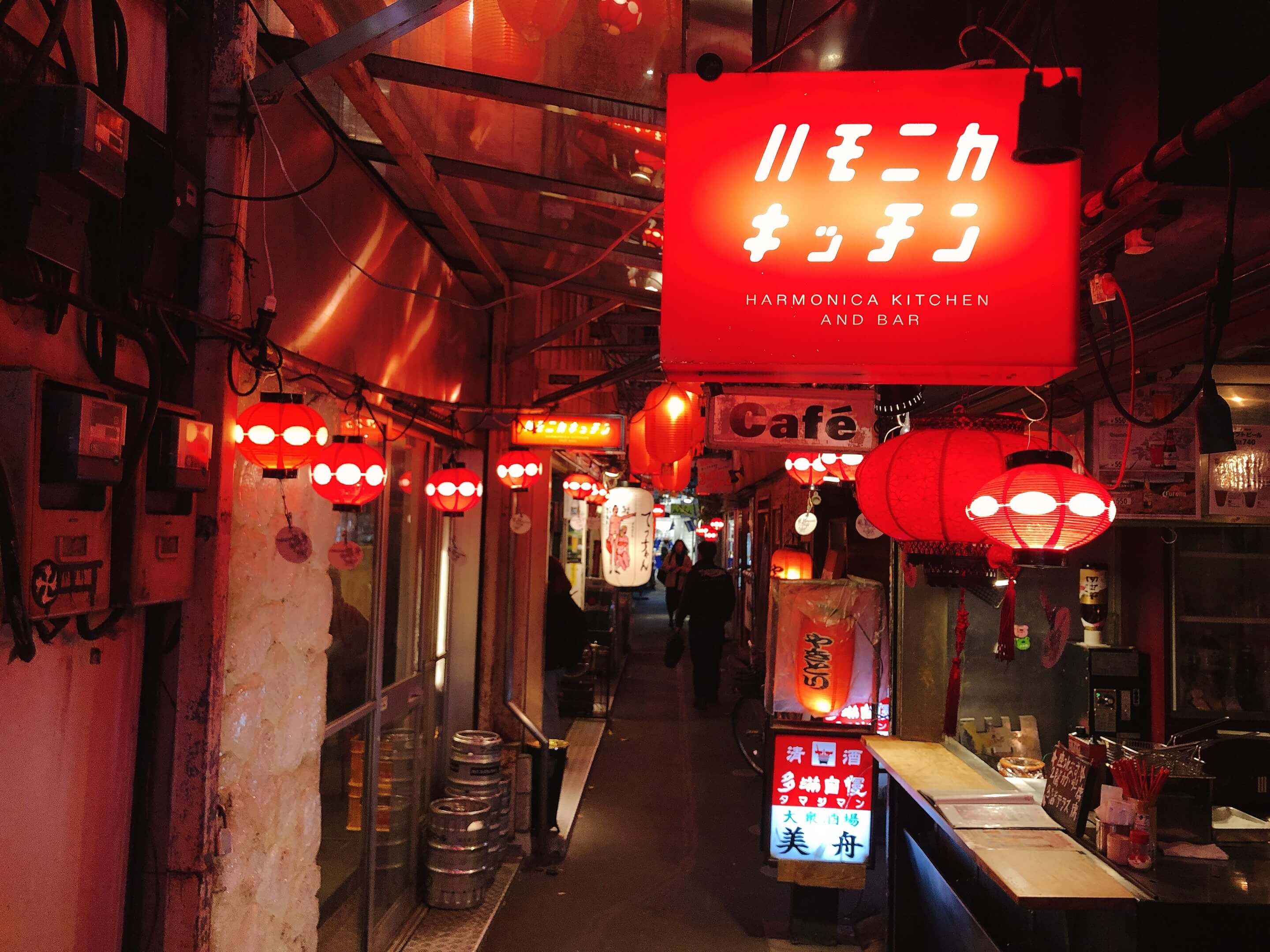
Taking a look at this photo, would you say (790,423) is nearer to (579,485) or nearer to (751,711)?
(579,485)

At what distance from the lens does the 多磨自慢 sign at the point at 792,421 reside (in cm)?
566

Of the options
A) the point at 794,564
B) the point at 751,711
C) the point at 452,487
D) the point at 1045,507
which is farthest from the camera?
the point at 751,711

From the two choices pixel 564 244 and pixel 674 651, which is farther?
pixel 674 651

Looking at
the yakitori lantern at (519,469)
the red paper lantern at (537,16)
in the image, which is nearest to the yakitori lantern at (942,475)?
the red paper lantern at (537,16)

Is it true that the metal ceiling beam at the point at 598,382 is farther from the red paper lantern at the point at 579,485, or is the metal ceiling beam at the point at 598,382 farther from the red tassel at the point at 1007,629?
the red paper lantern at the point at 579,485

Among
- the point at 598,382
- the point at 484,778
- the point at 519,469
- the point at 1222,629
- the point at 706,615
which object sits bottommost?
the point at 484,778

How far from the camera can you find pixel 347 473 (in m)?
4.24

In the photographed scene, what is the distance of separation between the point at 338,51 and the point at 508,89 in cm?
102

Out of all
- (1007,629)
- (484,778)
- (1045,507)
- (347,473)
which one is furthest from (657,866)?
(1045,507)

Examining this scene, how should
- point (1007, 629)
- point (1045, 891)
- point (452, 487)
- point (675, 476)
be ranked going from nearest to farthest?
point (1045, 891)
point (1007, 629)
point (452, 487)
point (675, 476)

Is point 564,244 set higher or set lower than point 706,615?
higher

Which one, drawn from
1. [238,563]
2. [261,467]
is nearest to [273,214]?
[261,467]

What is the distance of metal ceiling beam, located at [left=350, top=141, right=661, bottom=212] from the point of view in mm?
5242

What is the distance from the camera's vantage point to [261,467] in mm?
3857
